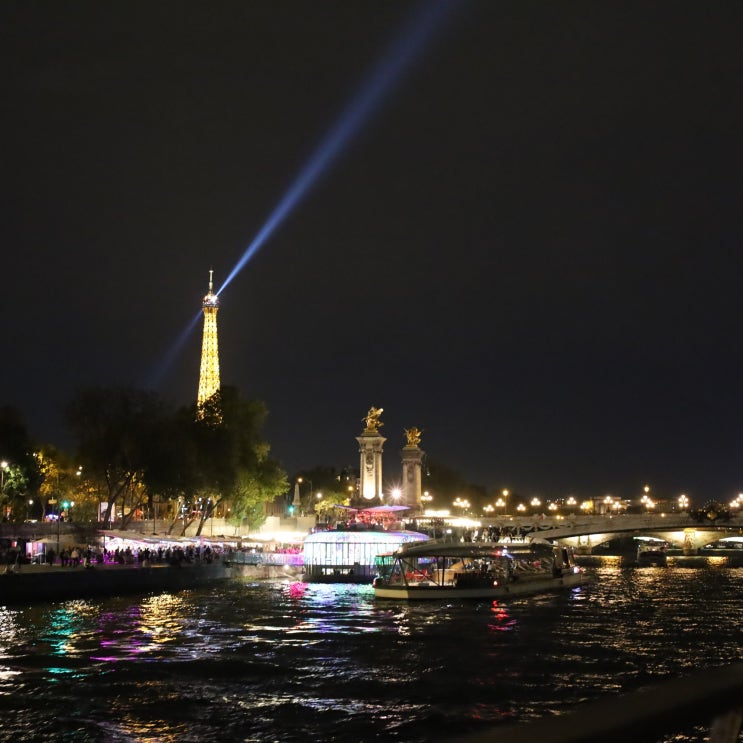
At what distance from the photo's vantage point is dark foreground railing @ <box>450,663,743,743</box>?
8.81ft

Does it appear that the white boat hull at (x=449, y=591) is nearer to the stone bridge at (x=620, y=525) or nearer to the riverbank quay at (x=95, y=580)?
the riverbank quay at (x=95, y=580)

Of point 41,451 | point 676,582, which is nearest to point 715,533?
point 676,582

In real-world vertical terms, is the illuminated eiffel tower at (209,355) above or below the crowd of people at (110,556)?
above

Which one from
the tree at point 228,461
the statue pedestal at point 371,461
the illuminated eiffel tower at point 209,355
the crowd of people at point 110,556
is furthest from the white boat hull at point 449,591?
the illuminated eiffel tower at point 209,355

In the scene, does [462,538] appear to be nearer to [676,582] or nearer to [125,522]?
[676,582]

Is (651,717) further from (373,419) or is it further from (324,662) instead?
(373,419)

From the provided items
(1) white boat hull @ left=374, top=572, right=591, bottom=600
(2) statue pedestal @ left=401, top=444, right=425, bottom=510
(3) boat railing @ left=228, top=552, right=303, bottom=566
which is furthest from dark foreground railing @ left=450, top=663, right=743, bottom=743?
(2) statue pedestal @ left=401, top=444, right=425, bottom=510

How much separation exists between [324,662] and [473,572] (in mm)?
26105

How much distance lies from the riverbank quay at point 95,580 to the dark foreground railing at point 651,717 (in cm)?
4217

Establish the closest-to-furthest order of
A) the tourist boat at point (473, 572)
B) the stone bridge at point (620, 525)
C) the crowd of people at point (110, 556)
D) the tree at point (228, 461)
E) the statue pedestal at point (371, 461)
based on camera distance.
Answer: the tourist boat at point (473, 572) < the crowd of people at point (110, 556) < the tree at point (228, 461) < the stone bridge at point (620, 525) < the statue pedestal at point (371, 461)

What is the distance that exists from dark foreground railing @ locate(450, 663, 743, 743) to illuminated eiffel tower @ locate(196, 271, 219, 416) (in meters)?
117

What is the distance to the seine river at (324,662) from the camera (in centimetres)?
2053

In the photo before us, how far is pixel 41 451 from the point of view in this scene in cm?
8825

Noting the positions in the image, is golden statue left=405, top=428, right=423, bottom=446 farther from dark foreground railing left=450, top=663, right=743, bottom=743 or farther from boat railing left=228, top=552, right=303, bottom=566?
dark foreground railing left=450, top=663, right=743, bottom=743
